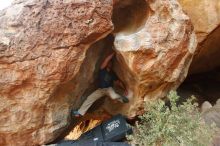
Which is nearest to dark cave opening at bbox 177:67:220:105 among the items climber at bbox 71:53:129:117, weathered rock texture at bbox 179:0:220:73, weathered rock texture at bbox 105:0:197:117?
weathered rock texture at bbox 179:0:220:73

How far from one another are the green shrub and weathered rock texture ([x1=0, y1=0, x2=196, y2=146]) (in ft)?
2.98

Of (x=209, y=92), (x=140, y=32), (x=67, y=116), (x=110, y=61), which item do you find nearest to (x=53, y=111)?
(x=67, y=116)

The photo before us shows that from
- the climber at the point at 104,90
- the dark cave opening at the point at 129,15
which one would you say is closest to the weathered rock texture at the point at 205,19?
the dark cave opening at the point at 129,15

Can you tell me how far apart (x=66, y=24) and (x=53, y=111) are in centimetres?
149

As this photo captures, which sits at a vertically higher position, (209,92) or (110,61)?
(110,61)

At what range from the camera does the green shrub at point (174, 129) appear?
18.5 feet

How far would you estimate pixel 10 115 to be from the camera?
20.2ft

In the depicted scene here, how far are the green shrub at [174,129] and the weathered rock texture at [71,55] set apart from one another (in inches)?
35.7

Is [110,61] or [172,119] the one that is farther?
[110,61]

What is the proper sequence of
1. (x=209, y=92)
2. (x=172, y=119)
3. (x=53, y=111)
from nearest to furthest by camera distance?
(x=172, y=119), (x=53, y=111), (x=209, y=92)

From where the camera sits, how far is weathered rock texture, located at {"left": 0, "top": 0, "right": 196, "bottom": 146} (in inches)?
230

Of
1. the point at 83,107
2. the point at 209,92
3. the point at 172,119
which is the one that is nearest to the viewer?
the point at 172,119

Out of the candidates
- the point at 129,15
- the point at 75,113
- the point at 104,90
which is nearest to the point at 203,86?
the point at 129,15

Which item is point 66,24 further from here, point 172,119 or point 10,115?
point 172,119
